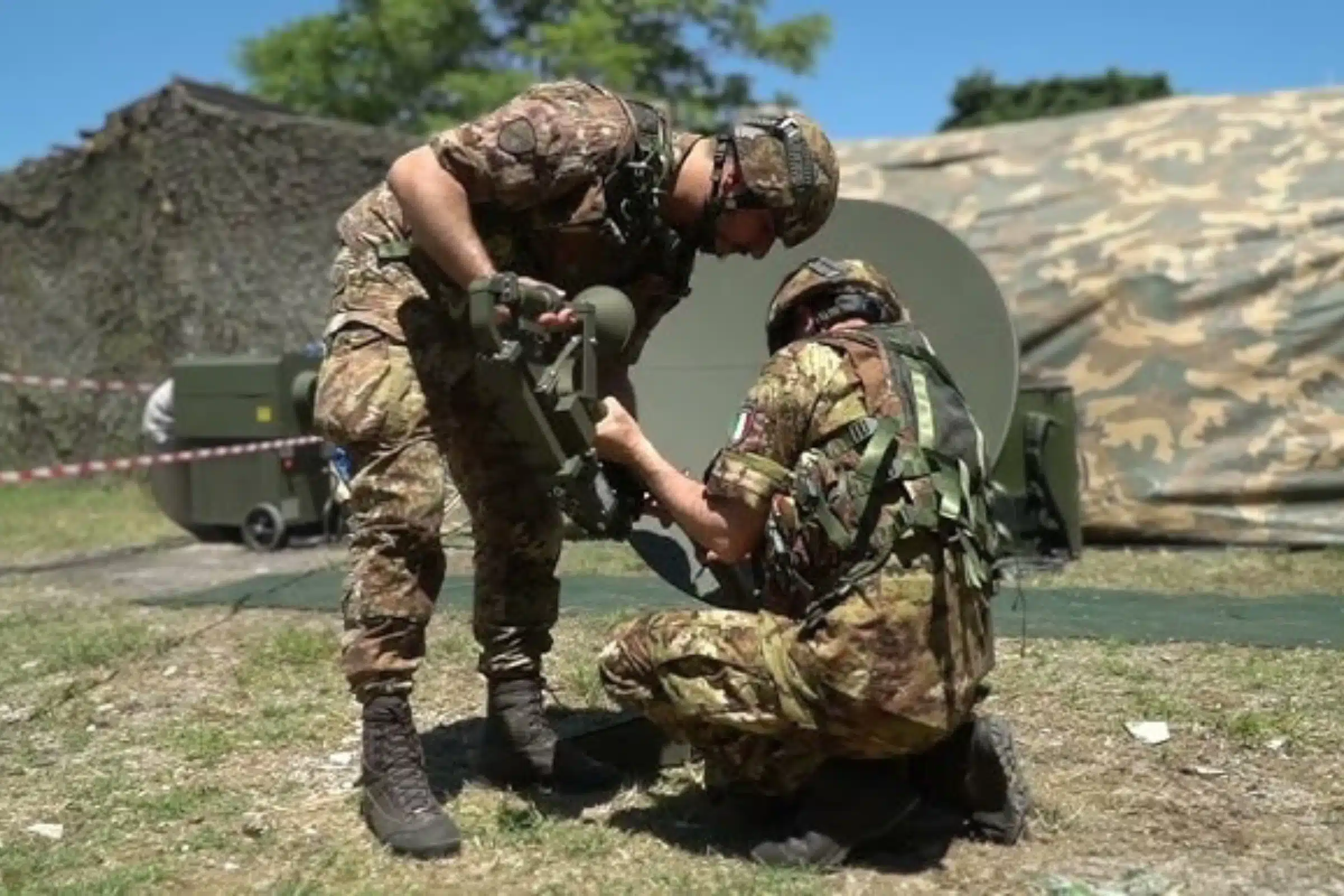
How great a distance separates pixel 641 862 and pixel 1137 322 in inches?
221

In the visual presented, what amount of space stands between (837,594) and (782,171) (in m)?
0.80

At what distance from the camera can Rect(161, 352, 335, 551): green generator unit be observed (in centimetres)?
857

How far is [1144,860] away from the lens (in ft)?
10.3

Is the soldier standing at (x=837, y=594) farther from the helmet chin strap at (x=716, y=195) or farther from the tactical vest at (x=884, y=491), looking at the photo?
the helmet chin strap at (x=716, y=195)

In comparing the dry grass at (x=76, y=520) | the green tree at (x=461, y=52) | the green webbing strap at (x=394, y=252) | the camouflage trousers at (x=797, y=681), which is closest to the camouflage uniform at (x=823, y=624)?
the camouflage trousers at (x=797, y=681)

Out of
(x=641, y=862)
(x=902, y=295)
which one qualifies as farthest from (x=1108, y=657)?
(x=641, y=862)

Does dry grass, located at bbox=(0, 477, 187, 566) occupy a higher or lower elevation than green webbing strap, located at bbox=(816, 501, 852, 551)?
lower

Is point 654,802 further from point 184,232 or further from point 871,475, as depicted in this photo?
point 184,232

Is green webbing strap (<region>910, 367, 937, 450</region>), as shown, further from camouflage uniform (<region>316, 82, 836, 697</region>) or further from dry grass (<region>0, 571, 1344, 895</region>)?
dry grass (<region>0, 571, 1344, 895</region>)

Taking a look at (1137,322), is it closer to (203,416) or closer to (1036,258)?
(1036,258)

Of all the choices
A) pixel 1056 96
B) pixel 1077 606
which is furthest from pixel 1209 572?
pixel 1056 96

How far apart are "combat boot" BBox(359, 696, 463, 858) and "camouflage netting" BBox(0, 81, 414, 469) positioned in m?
9.13

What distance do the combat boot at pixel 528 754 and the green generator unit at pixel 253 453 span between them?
4.88m

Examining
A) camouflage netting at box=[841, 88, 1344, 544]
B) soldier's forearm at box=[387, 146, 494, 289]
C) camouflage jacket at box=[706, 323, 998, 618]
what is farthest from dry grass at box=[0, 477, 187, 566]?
camouflage jacket at box=[706, 323, 998, 618]
